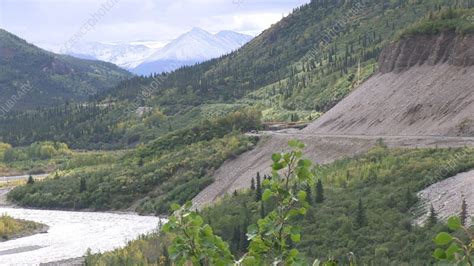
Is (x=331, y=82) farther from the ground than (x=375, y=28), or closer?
closer

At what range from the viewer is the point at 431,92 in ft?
194

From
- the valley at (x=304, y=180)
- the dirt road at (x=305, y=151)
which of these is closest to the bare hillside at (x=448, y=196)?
the valley at (x=304, y=180)

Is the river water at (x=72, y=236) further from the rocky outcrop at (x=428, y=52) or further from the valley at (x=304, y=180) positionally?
the rocky outcrop at (x=428, y=52)

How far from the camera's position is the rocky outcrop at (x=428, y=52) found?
6066 centimetres

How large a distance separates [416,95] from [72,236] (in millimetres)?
30882

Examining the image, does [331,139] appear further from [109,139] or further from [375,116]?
[109,139]

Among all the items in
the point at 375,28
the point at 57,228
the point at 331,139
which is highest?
the point at 375,28

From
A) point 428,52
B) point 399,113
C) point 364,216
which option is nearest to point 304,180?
point 364,216

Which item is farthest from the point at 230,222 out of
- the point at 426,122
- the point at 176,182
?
the point at 176,182

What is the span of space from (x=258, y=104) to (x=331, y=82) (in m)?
17.0

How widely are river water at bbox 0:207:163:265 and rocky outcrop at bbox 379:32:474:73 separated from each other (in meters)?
28.3

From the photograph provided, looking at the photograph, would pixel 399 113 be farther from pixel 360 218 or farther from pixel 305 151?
pixel 360 218

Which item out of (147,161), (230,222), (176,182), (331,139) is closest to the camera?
(230,222)

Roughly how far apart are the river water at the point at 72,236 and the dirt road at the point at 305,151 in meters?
7.02
